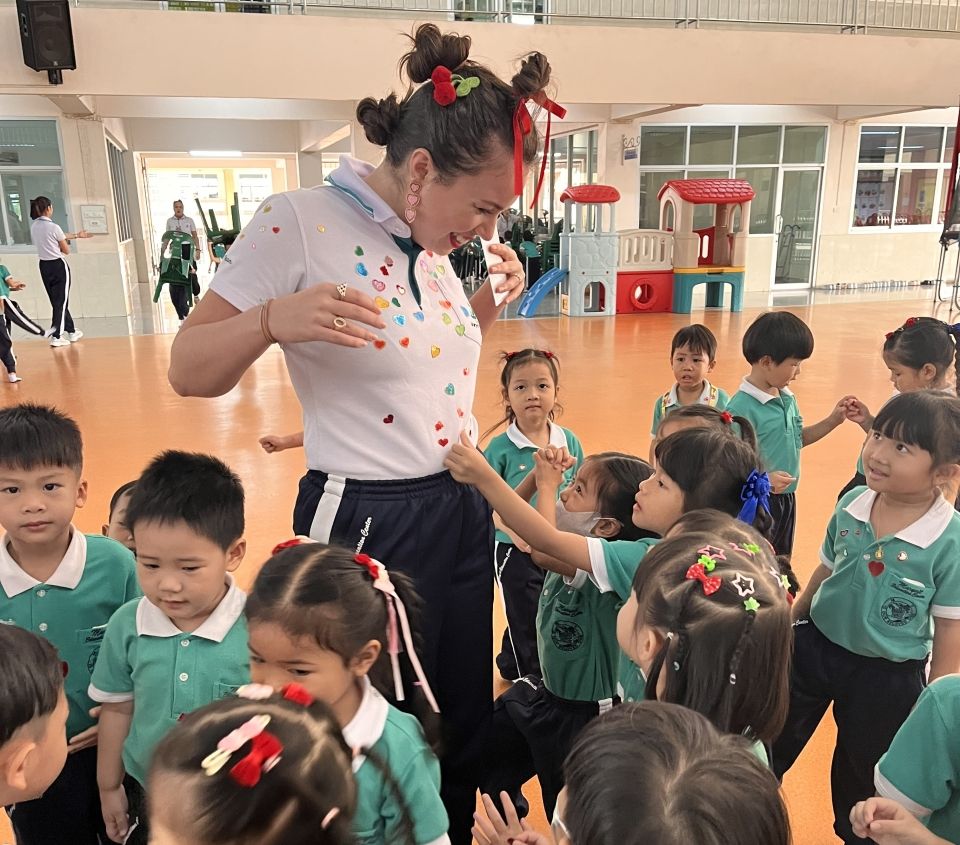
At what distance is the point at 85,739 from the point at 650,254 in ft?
29.2

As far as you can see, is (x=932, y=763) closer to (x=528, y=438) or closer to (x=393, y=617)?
(x=393, y=617)

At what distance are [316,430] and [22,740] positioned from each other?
0.57 m

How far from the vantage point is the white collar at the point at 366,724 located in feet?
3.34

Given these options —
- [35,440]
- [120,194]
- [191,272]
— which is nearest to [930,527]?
[35,440]

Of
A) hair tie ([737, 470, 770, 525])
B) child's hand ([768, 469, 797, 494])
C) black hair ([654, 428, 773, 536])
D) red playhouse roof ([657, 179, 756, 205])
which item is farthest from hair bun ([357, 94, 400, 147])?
red playhouse roof ([657, 179, 756, 205])

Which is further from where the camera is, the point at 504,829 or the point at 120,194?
the point at 120,194

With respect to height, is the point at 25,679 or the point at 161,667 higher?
the point at 25,679

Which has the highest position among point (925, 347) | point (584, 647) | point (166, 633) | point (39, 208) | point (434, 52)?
point (434, 52)

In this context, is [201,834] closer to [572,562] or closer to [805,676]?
[572,562]

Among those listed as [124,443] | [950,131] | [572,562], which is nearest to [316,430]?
[572,562]

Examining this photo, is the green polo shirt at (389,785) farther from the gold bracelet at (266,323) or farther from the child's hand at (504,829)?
the gold bracelet at (266,323)

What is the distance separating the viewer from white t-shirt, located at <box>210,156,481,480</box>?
119 centimetres

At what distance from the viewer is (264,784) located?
737 millimetres

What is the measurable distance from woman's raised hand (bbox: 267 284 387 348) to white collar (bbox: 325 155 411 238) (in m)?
0.24
